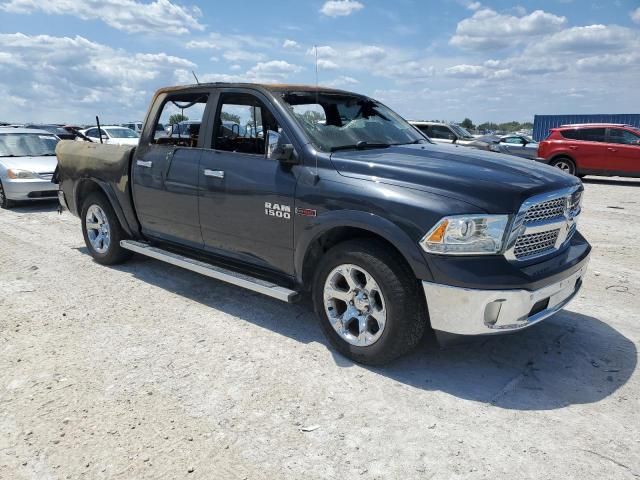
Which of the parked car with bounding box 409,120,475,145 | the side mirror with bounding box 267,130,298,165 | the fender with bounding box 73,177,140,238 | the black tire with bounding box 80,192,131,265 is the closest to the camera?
the side mirror with bounding box 267,130,298,165

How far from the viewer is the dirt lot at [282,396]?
2.62m

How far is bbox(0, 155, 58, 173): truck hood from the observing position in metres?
10.2

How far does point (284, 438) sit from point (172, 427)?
25.2 inches

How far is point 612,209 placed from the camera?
33.7 ft

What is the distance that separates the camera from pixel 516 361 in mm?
3705

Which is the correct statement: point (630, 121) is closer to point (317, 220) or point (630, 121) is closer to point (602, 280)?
point (602, 280)

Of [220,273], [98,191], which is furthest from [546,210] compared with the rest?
[98,191]

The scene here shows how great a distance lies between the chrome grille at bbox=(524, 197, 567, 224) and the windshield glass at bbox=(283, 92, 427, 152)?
1407 mm

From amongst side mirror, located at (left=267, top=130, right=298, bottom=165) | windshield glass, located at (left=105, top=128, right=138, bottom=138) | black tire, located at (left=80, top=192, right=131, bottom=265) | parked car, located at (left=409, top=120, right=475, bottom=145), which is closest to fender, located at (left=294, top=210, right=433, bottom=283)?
side mirror, located at (left=267, top=130, right=298, bottom=165)

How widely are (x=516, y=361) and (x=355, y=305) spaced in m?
1.24

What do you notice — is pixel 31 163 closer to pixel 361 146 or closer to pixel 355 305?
pixel 361 146

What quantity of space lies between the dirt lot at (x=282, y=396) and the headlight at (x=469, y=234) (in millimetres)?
931

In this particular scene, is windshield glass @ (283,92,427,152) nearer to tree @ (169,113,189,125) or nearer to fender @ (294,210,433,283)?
fender @ (294,210,433,283)

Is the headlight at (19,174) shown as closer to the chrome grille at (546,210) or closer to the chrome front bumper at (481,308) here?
the chrome front bumper at (481,308)
